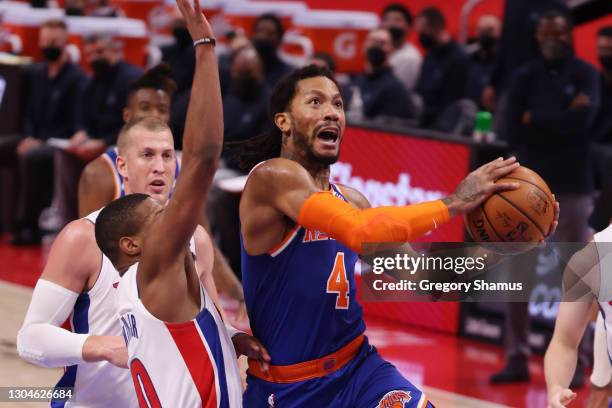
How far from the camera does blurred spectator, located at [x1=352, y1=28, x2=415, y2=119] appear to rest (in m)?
10.0

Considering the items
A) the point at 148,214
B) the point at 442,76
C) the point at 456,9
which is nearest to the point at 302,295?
the point at 148,214

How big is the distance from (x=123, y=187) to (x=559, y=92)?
3745 mm

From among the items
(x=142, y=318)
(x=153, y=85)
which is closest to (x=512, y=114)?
(x=153, y=85)

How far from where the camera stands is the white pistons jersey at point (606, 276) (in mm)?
4344

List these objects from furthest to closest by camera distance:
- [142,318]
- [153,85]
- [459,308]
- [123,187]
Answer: [459,308] → [153,85] → [123,187] → [142,318]

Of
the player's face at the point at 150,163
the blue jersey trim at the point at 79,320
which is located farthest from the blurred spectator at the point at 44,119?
the blue jersey trim at the point at 79,320

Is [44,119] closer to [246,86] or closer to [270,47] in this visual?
[270,47]

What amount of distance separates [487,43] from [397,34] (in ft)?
2.96

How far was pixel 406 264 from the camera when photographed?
468 cm

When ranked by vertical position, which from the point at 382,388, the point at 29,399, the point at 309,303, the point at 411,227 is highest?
the point at 411,227

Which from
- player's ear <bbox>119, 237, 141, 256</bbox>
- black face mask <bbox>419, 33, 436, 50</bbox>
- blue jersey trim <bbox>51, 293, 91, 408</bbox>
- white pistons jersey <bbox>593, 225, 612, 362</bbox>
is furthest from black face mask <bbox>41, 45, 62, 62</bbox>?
white pistons jersey <bbox>593, 225, 612, 362</bbox>

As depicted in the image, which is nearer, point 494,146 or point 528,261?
point 528,261

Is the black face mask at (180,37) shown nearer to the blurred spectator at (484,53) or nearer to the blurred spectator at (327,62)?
the blurred spectator at (327,62)

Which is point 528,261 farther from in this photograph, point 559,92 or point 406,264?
point 406,264
